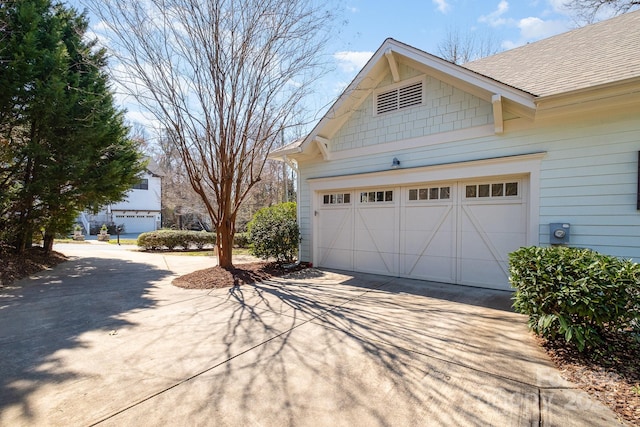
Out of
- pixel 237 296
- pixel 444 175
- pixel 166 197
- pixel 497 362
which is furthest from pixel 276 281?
pixel 166 197

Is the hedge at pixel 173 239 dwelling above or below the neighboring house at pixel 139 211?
below

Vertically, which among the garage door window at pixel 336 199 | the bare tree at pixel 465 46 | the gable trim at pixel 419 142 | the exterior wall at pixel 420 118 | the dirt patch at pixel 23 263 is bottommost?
the dirt patch at pixel 23 263

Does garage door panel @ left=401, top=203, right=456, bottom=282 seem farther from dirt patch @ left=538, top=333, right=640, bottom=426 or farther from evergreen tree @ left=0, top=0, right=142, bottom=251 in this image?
evergreen tree @ left=0, top=0, right=142, bottom=251

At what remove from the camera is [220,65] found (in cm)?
701

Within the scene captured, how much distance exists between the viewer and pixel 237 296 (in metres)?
5.86

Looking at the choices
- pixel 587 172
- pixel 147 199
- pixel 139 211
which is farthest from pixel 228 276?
pixel 139 211

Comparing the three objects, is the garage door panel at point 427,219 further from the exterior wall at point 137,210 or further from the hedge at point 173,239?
the exterior wall at point 137,210

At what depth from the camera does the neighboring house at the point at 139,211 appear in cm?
2916

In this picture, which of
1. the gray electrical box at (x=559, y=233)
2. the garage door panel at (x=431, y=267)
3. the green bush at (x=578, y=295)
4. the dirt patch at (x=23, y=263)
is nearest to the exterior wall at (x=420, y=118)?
the gray electrical box at (x=559, y=233)

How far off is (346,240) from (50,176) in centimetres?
778

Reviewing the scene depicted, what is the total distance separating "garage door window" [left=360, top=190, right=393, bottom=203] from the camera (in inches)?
299

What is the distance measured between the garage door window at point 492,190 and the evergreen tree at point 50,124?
9.34m

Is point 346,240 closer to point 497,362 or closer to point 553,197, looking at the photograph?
point 553,197

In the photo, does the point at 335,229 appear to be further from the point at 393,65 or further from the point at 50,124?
the point at 50,124
